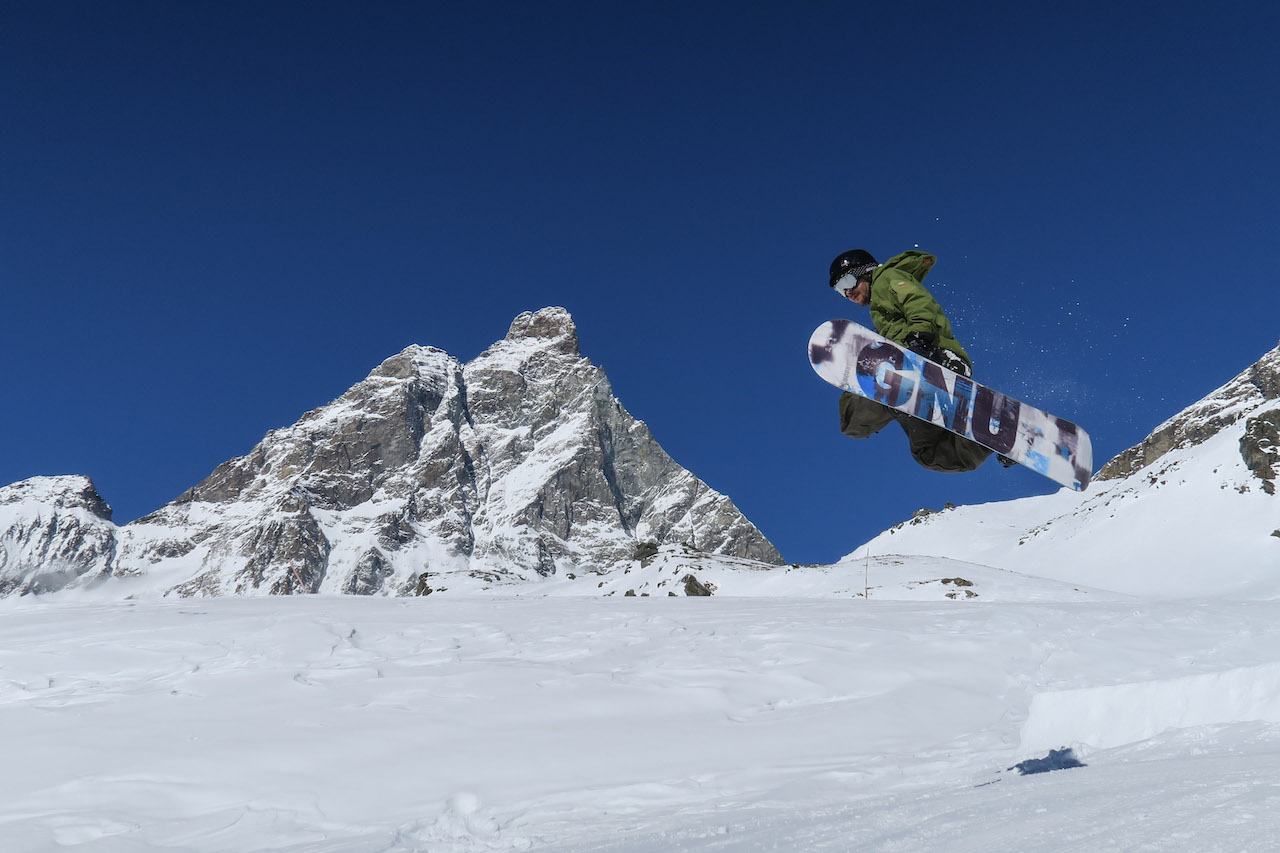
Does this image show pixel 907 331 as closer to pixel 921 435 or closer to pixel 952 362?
pixel 952 362

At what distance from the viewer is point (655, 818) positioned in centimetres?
487

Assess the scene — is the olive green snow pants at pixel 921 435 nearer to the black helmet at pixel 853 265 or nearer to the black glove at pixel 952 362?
the black glove at pixel 952 362

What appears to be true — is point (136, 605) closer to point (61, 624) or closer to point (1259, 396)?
point (61, 624)

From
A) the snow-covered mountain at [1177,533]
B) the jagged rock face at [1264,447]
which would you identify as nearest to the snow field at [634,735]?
the snow-covered mountain at [1177,533]

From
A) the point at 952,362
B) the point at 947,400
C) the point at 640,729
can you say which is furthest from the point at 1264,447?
the point at 640,729

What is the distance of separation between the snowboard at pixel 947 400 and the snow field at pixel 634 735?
84.0 inches

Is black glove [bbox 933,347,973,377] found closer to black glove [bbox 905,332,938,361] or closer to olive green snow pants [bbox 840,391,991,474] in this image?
black glove [bbox 905,332,938,361]

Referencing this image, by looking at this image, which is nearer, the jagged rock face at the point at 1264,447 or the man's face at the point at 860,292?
the man's face at the point at 860,292

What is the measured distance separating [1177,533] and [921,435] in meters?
38.3

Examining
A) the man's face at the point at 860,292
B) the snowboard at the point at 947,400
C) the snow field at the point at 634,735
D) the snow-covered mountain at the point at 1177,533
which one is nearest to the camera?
the snow field at the point at 634,735

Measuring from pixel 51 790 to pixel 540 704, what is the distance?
353 cm

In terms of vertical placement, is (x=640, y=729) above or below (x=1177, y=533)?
below

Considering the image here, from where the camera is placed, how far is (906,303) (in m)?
7.40

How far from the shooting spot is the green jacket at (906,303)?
7.31 meters
